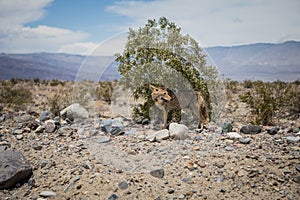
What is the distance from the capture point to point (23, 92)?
12766mm

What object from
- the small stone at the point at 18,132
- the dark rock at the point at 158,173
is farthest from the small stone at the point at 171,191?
Answer: the small stone at the point at 18,132

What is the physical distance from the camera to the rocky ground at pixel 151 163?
3939mm

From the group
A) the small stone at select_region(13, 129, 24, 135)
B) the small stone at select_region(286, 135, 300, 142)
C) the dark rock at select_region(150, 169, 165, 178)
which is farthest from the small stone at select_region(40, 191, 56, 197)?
the small stone at select_region(286, 135, 300, 142)

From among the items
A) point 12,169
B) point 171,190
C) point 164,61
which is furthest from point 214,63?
point 12,169

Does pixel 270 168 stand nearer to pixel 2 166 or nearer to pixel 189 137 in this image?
pixel 189 137

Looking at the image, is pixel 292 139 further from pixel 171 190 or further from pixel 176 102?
pixel 171 190

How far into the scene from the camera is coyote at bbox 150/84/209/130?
577 centimetres

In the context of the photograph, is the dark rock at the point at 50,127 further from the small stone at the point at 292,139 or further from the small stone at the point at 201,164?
the small stone at the point at 292,139

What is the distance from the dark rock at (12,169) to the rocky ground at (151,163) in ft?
0.05

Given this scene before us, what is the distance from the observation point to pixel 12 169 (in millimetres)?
4383

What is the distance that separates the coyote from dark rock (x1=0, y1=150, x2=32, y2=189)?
2830mm

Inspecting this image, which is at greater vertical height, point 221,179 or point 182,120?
point 182,120

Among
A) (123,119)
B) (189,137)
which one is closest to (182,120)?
(189,137)

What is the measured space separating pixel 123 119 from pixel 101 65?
1.79 meters
